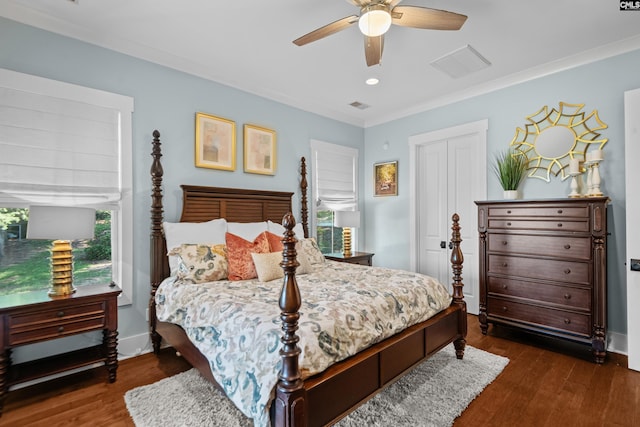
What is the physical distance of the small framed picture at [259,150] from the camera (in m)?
3.78

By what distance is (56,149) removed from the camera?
8.42 feet

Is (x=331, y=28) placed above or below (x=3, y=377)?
above

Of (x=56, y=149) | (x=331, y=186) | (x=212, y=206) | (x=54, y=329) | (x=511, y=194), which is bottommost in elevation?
(x=54, y=329)

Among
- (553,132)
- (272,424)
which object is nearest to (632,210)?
(553,132)

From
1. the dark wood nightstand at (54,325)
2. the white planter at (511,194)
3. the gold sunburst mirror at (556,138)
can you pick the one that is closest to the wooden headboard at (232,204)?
the dark wood nightstand at (54,325)

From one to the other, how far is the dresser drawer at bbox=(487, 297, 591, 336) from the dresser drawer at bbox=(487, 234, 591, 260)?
1.73 ft

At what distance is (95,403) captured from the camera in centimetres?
216

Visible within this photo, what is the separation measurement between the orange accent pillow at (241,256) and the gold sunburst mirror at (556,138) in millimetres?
3065

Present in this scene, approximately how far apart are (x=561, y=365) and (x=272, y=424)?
263cm

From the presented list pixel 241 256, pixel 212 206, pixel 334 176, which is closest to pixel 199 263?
pixel 241 256

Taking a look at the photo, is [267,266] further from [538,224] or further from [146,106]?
[538,224]

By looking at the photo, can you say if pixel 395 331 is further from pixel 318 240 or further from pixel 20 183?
pixel 20 183

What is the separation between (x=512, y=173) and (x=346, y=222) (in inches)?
81.8

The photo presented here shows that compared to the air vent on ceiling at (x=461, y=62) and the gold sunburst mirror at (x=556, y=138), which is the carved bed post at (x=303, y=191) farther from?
the gold sunburst mirror at (x=556, y=138)
